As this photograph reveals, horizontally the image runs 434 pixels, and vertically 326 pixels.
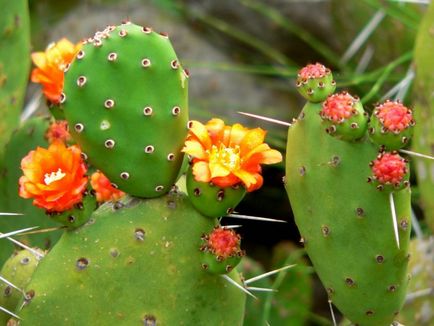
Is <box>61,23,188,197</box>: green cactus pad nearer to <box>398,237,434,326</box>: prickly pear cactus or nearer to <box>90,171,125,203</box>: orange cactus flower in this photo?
<box>90,171,125,203</box>: orange cactus flower

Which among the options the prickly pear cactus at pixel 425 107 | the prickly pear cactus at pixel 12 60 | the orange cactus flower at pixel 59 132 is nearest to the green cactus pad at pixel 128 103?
the orange cactus flower at pixel 59 132

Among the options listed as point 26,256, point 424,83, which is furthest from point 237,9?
point 26,256

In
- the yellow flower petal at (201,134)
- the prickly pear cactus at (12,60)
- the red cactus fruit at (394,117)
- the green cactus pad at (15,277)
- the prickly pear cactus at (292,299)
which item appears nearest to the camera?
the red cactus fruit at (394,117)

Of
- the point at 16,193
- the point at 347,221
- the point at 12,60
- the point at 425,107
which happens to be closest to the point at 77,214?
the point at 347,221

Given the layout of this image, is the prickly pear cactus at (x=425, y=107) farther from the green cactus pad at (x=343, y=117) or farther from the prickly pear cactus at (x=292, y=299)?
the green cactus pad at (x=343, y=117)

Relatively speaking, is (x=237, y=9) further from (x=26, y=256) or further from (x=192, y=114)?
(x=26, y=256)

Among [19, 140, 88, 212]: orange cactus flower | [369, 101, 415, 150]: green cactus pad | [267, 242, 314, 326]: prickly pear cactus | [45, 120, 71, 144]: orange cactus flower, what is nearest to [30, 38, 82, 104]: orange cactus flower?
[45, 120, 71, 144]: orange cactus flower
